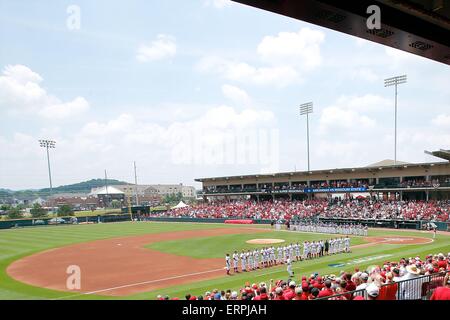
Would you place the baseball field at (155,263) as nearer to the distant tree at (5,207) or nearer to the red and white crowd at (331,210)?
the red and white crowd at (331,210)

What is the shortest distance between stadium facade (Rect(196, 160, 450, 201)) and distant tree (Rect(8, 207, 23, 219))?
38.5 m

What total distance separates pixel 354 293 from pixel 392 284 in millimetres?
1264

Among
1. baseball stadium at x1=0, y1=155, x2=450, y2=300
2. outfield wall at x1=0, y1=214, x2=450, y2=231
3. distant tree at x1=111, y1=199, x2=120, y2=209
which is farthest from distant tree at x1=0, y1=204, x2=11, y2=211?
distant tree at x1=111, y1=199, x2=120, y2=209

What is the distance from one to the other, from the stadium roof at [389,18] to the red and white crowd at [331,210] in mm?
35884

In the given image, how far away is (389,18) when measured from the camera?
6867 millimetres

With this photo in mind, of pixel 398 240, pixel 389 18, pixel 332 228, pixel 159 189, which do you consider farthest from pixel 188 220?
pixel 159 189

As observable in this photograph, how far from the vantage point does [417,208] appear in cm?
4200

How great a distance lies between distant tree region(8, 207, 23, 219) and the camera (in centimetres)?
7344

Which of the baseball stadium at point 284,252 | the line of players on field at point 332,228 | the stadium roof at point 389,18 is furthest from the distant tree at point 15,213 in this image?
the stadium roof at point 389,18

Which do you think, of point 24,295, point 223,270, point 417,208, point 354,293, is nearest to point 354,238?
point 417,208

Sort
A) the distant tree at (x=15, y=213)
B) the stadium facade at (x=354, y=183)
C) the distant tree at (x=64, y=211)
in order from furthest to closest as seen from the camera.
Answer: the distant tree at (x=64, y=211), the distant tree at (x=15, y=213), the stadium facade at (x=354, y=183)

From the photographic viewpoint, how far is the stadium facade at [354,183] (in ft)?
A: 153

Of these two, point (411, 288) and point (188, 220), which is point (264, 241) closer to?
point (411, 288)
